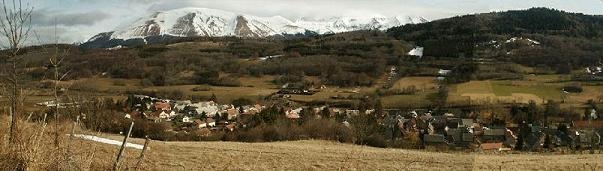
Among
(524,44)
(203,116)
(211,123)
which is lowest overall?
(203,116)

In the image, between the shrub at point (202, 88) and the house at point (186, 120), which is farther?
the shrub at point (202, 88)

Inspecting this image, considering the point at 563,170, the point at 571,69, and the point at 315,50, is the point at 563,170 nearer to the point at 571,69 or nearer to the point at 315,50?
the point at 571,69

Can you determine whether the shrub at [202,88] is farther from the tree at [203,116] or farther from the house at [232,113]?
the tree at [203,116]

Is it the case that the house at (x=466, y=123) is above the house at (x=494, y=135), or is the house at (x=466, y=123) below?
above

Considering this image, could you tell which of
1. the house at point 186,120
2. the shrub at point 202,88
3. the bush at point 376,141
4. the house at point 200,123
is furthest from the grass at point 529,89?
the shrub at point 202,88

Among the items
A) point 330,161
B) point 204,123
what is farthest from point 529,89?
point 204,123

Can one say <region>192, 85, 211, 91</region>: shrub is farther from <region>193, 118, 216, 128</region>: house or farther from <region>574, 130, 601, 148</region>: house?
<region>574, 130, 601, 148</region>: house

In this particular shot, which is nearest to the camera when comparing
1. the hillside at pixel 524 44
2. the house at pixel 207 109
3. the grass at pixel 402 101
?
the hillside at pixel 524 44

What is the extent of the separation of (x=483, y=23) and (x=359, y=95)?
163 ft

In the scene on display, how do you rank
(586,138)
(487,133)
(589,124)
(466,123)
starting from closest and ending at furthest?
(466,123), (589,124), (487,133), (586,138)

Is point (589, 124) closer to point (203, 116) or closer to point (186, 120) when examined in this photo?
point (186, 120)

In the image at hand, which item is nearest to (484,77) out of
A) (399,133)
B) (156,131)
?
(399,133)

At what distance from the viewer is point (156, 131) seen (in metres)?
32.8

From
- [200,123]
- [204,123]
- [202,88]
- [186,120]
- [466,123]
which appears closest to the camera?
[466,123]
